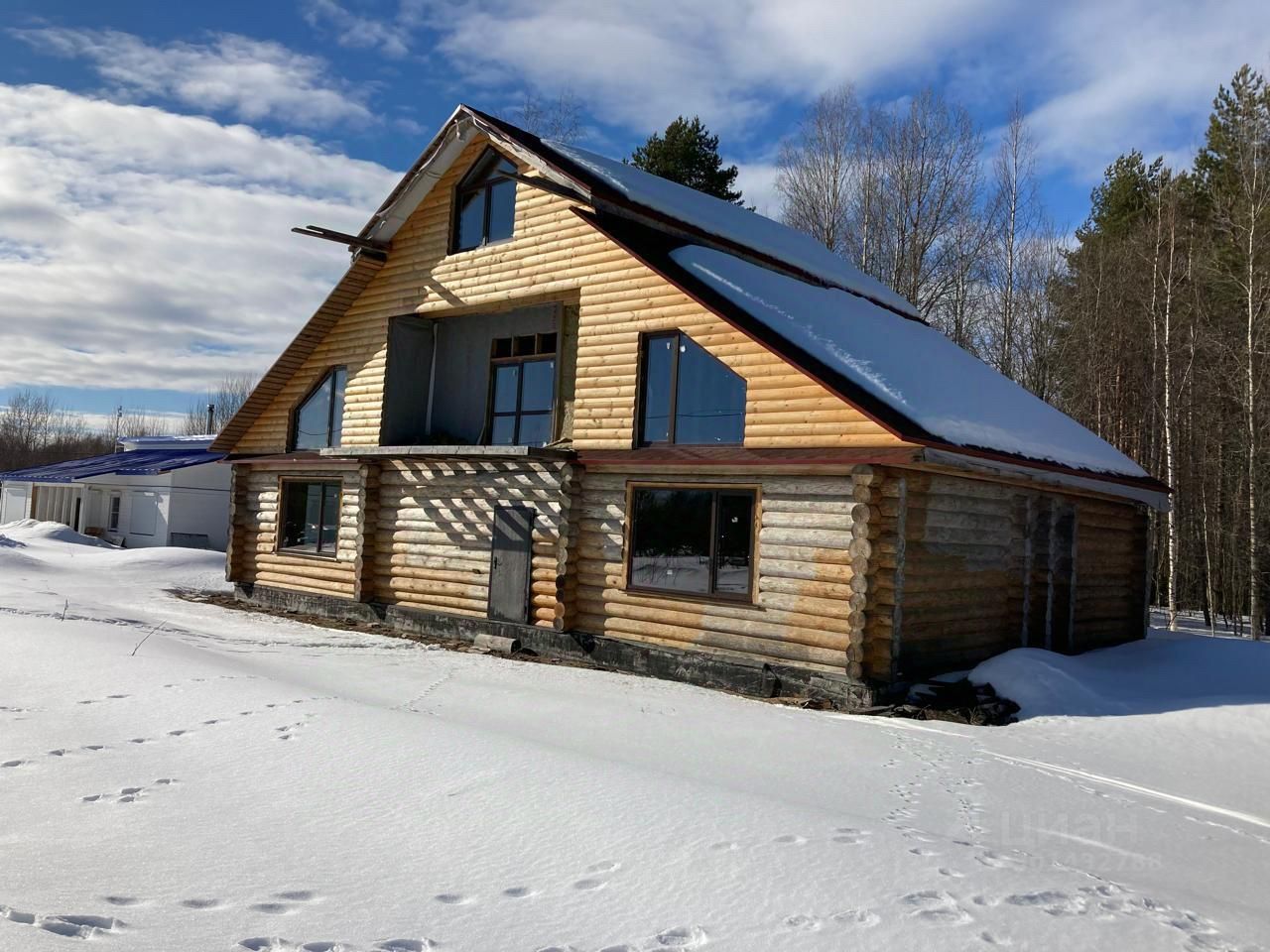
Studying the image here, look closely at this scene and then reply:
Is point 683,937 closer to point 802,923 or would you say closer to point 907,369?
point 802,923

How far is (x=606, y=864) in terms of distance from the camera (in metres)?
4.58

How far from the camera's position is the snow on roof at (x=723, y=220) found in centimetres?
1561

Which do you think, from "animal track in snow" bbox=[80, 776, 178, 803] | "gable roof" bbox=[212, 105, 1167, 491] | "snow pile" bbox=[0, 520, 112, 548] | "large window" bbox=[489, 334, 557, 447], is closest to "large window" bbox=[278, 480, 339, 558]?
"gable roof" bbox=[212, 105, 1167, 491]

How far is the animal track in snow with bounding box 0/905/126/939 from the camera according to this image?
11.8 feet

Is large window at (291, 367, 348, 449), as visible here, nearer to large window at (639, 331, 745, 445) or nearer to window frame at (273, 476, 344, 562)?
window frame at (273, 476, 344, 562)

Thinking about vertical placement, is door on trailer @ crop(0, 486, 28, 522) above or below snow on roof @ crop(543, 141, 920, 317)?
below

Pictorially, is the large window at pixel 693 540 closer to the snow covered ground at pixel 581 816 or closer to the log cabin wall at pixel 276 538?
the snow covered ground at pixel 581 816

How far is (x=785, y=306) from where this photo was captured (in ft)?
45.1

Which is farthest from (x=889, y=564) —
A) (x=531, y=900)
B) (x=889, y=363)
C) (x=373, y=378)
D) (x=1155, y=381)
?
(x=1155, y=381)

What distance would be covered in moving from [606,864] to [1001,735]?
21.6ft

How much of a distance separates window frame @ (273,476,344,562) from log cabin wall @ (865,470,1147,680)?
11.3 metres

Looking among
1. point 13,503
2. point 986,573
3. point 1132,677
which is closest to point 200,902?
point 986,573

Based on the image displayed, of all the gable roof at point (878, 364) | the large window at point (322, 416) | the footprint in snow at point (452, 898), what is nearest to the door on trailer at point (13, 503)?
the large window at point (322, 416)

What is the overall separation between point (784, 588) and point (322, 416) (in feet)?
36.7
